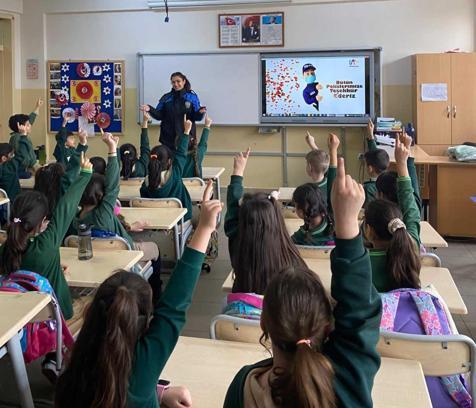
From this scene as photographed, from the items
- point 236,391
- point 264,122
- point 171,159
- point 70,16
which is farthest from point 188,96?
point 236,391

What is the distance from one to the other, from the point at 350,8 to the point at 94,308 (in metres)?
6.78

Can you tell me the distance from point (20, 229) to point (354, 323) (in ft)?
5.60

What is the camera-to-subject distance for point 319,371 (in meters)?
0.98

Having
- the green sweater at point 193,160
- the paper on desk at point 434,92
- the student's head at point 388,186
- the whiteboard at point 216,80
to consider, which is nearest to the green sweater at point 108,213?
the student's head at point 388,186

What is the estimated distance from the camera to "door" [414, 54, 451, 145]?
6.64 meters

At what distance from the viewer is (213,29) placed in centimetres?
754

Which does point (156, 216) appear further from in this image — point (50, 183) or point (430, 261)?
point (430, 261)

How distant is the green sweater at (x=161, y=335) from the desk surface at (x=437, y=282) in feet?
2.89

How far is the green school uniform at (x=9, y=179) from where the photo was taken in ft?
15.5

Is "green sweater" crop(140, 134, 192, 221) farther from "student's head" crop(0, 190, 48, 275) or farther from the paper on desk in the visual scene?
the paper on desk

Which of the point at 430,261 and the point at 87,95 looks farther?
the point at 87,95

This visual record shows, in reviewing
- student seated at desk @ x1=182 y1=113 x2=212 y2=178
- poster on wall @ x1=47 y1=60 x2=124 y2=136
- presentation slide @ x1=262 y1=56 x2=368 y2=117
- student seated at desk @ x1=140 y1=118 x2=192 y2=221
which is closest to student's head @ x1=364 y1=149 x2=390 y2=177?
student seated at desk @ x1=140 y1=118 x2=192 y2=221

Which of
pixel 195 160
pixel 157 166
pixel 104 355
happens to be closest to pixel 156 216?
pixel 157 166

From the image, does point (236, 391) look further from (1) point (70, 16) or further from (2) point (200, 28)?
(1) point (70, 16)
